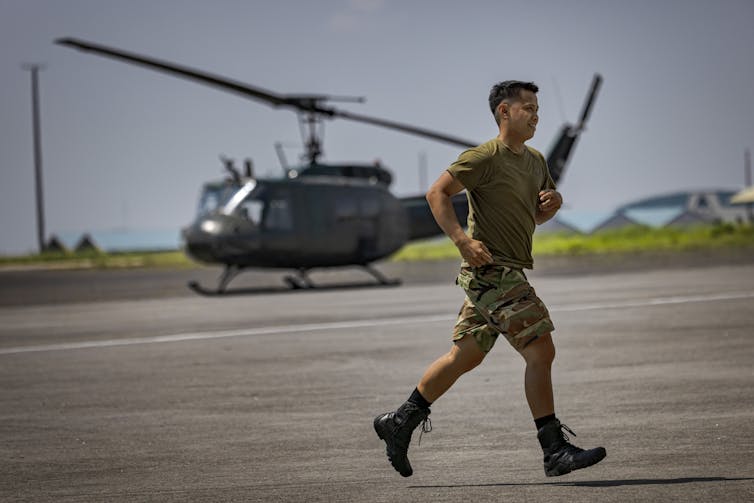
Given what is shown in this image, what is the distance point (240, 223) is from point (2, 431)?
58.7ft

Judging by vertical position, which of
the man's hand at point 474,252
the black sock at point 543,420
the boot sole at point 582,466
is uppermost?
the man's hand at point 474,252

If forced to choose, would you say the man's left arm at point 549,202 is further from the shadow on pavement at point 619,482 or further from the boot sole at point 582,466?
the shadow on pavement at point 619,482

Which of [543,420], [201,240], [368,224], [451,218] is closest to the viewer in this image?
[451,218]

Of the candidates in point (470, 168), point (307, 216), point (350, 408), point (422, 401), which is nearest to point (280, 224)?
point (307, 216)

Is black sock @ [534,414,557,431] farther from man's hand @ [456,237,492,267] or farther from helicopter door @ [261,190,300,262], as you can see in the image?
helicopter door @ [261,190,300,262]

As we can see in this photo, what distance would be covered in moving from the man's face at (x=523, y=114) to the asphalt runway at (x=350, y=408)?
1.73 metres

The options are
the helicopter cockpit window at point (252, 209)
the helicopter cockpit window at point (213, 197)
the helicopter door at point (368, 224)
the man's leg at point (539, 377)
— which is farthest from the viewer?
the helicopter door at point (368, 224)

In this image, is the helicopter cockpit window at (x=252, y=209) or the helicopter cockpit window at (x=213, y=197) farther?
the helicopter cockpit window at (x=213, y=197)

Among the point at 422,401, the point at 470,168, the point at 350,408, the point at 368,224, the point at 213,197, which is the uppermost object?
the point at 470,168

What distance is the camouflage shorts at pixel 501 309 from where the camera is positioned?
6301 millimetres

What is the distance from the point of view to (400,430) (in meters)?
6.44

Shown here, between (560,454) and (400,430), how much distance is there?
83 cm

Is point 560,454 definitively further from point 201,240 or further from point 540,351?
point 201,240

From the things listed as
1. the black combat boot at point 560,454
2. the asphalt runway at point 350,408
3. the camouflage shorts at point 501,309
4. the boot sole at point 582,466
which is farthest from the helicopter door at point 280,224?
the boot sole at point 582,466
